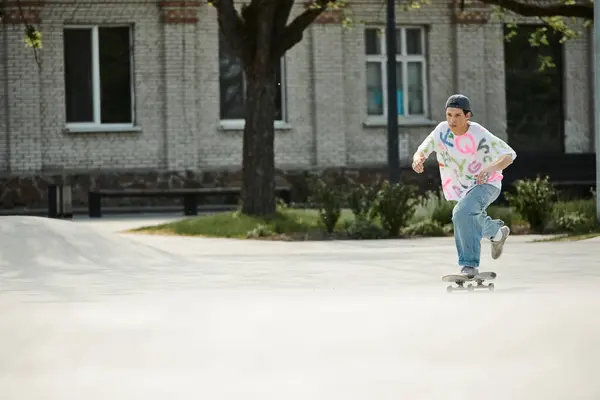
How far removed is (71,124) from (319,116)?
5.82m

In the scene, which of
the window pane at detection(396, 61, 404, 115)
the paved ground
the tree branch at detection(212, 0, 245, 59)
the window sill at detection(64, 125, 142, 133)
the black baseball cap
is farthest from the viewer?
the window pane at detection(396, 61, 404, 115)

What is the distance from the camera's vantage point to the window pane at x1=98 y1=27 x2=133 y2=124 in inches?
1444

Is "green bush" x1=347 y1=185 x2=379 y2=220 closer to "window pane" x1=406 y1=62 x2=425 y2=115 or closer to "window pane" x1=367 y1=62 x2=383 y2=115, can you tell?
"window pane" x1=367 y1=62 x2=383 y2=115

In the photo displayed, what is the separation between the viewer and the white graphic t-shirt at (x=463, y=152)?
1259 centimetres

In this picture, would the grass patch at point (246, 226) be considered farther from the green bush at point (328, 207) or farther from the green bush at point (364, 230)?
the green bush at point (364, 230)

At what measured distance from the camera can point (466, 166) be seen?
41.8ft

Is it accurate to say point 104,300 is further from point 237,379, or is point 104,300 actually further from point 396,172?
point 396,172

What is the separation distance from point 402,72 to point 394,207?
15.2m

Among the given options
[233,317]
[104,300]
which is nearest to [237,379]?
[233,317]

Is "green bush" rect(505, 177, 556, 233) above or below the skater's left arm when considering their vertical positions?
below

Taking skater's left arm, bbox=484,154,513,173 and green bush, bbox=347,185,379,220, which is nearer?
skater's left arm, bbox=484,154,513,173

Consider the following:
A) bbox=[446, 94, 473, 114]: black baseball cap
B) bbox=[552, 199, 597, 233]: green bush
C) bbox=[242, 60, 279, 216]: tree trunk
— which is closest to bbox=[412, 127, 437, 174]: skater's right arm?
Result: bbox=[446, 94, 473, 114]: black baseball cap

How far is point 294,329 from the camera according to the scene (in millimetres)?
10406

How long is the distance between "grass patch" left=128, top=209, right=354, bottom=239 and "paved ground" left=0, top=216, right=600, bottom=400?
609 cm
